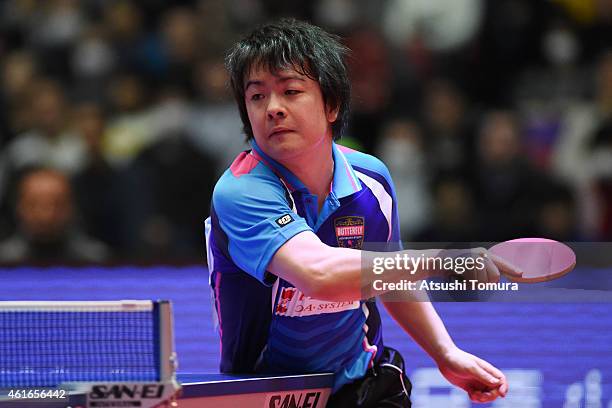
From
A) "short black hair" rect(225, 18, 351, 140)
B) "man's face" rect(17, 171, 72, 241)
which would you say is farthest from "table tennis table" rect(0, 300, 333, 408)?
"man's face" rect(17, 171, 72, 241)

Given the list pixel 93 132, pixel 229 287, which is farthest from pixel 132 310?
pixel 93 132

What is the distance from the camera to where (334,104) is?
398 cm

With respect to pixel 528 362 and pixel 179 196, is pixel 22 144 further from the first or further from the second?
pixel 528 362

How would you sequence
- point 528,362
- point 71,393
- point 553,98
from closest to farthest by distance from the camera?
point 71,393 < point 528,362 < point 553,98

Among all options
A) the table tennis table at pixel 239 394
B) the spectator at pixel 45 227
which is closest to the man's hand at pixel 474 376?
the table tennis table at pixel 239 394

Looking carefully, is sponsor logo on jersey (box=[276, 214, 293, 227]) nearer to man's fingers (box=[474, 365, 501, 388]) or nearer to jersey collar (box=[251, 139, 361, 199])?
jersey collar (box=[251, 139, 361, 199])

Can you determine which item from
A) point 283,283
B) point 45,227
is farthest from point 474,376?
point 45,227

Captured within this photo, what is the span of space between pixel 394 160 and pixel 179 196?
1.97m

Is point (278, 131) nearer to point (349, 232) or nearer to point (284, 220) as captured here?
point (284, 220)

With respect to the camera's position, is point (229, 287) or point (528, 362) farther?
point (528, 362)

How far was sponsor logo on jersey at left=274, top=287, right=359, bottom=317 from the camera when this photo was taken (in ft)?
12.6

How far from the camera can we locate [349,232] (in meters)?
3.96

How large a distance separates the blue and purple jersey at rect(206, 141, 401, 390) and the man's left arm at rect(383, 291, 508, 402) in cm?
18

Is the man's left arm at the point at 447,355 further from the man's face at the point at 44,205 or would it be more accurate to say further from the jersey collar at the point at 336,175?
the man's face at the point at 44,205
